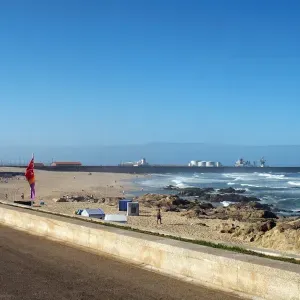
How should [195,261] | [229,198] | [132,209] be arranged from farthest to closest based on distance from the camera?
[229,198] → [132,209] → [195,261]

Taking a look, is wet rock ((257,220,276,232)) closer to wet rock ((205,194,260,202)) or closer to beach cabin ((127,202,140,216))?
beach cabin ((127,202,140,216))

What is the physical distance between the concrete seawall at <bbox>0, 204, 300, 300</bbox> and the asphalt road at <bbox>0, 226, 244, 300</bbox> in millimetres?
187

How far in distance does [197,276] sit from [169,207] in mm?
29740

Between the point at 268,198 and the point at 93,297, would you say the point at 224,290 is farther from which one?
the point at 268,198

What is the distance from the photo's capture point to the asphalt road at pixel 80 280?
5.66 metres

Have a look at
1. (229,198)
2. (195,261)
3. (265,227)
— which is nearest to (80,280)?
(195,261)

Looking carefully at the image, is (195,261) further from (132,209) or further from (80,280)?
(132,209)

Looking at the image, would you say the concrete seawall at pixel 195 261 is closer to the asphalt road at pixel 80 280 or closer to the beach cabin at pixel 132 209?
the asphalt road at pixel 80 280

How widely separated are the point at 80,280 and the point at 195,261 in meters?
1.51

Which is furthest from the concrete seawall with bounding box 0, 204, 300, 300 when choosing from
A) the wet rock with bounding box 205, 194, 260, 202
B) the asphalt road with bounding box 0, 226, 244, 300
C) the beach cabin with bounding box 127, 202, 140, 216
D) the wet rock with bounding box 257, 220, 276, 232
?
the wet rock with bounding box 205, 194, 260, 202

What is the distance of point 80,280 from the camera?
20.8 feet

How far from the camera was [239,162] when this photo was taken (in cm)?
18525

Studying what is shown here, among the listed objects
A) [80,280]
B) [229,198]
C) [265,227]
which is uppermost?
[80,280]

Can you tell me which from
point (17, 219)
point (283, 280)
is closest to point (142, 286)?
point (283, 280)
